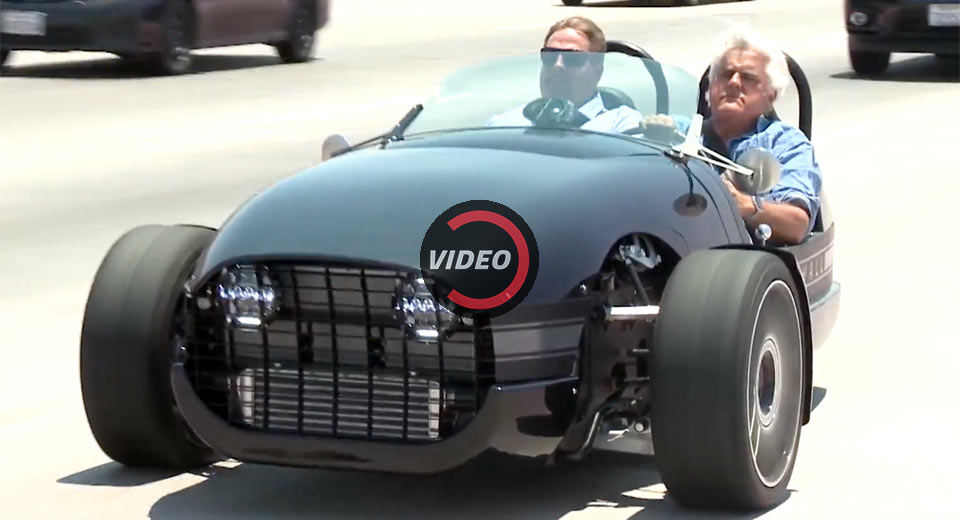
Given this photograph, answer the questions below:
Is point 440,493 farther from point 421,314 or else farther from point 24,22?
point 24,22

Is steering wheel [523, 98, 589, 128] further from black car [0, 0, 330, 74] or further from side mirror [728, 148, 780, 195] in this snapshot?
black car [0, 0, 330, 74]

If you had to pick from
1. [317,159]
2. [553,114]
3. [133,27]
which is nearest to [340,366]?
[553,114]

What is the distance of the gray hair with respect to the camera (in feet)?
22.5

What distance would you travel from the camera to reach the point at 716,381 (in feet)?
17.4

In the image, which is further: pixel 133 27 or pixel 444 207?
pixel 133 27

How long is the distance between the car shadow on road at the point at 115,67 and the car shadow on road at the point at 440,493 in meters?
14.8

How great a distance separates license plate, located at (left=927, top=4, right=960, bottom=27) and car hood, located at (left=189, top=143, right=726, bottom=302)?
14.9 meters

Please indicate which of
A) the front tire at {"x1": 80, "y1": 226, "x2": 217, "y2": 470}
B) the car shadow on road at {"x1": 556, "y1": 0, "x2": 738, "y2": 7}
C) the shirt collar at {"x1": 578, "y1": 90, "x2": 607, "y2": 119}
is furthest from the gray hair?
the car shadow on road at {"x1": 556, "y1": 0, "x2": 738, "y2": 7}

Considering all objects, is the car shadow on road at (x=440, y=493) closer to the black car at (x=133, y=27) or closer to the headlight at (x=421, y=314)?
the headlight at (x=421, y=314)

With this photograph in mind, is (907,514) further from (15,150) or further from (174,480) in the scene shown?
(15,150)

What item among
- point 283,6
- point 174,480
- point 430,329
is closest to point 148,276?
point 174,480

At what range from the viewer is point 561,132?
6.43 m

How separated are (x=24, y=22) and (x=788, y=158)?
46.6 ft

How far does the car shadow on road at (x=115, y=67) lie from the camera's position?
68.1ft
